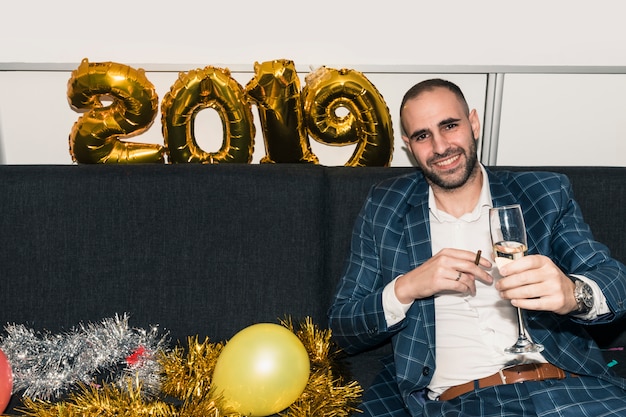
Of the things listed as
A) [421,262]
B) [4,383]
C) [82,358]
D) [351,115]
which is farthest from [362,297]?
[4,383]

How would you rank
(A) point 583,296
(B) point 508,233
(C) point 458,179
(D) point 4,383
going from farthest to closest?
(C) point 458,179 → (D) point 4,383 → (A) point 583,296 → (B) point 508,233

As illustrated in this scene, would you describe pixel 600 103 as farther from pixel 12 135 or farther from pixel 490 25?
pixel 12 135

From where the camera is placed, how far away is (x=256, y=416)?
5.10 feet

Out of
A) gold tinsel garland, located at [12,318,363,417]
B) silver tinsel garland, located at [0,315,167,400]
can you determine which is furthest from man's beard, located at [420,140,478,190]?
silver tinsel garland, located at [0,315,167,400]

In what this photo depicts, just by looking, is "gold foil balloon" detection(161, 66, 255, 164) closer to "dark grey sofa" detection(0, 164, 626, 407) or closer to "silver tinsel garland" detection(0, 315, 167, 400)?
"dark grey sofa" detection(0, 164, 626, 407)

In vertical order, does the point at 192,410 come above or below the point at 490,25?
below

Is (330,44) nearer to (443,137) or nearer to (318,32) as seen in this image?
(318,32)

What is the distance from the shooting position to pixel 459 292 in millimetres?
1556

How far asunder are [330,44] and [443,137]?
25.7 inches

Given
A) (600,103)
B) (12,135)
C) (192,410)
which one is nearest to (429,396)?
(192,410)

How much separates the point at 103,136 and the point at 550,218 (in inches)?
50.1

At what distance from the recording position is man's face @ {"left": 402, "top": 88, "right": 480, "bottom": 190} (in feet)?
5.54

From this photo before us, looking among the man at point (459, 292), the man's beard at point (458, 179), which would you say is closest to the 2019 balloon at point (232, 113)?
the man at point (459, 292)

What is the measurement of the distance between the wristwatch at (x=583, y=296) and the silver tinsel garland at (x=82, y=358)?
97 centimetres
